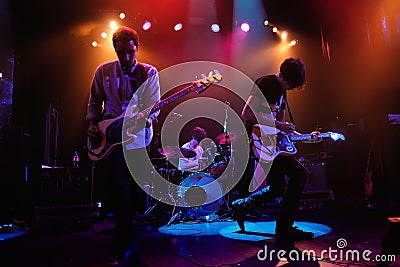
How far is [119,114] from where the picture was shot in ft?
8.71

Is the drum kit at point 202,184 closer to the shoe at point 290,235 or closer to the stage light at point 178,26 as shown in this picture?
the shoe at point 290,235

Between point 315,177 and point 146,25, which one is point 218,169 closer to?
point 315,177

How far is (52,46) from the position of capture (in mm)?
6879

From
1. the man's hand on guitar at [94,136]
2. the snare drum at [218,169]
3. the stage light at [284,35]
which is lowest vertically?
the snare drum at [218,169]

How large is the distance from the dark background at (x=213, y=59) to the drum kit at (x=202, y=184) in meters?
0.89

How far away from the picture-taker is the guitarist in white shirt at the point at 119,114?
254 centimetres

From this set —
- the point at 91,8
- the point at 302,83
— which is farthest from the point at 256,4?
the point at 302,83

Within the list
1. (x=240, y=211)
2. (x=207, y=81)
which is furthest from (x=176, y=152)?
(x=207, y=81)

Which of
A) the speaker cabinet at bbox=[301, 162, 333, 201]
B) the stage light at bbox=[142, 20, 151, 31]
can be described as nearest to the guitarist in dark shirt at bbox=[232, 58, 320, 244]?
the speaker cabinet at bbox=[301, 162, 333, 201]

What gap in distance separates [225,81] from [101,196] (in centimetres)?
490

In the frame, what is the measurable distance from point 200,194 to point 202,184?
174 millimetres

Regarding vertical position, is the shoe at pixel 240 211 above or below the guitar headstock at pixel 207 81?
below

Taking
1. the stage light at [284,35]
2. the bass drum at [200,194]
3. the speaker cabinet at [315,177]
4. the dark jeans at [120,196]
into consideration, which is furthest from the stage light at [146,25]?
the dark jeans at [120,196]

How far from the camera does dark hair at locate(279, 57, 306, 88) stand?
3.33 metres
